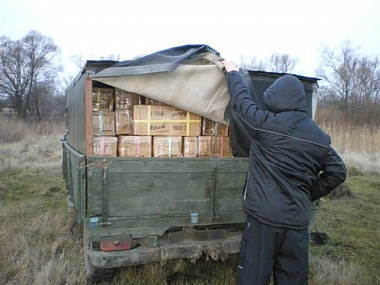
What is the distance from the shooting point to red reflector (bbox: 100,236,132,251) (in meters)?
3.36

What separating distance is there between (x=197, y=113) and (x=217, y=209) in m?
0.96

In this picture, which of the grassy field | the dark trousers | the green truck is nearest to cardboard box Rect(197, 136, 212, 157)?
the green truck

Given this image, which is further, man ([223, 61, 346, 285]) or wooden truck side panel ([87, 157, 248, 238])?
wooden truck side panel ([87, 157, 248, 238])

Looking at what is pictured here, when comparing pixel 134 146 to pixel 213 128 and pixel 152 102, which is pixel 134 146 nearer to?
pixel 152 102

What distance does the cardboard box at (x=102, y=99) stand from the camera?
140 inches

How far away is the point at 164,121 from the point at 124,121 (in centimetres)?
38

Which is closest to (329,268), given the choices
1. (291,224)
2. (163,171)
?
(291,224)

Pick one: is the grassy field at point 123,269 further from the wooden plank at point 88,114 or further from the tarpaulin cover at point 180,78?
the tarpaulin cover at point 180,78

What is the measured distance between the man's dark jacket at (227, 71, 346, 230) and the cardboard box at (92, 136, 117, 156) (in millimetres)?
1329

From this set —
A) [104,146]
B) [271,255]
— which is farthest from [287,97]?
[104,146]

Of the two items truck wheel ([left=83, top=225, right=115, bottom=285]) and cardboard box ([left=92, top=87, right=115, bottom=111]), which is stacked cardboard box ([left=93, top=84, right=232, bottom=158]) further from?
truck wheel ([left=83, top=225, right=115, bottom=285])

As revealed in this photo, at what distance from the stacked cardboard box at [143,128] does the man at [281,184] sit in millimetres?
1007

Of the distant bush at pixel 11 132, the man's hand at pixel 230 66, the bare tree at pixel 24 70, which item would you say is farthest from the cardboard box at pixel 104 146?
the bare tree at pixel 24 70

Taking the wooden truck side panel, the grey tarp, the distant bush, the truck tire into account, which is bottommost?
the truck tire
